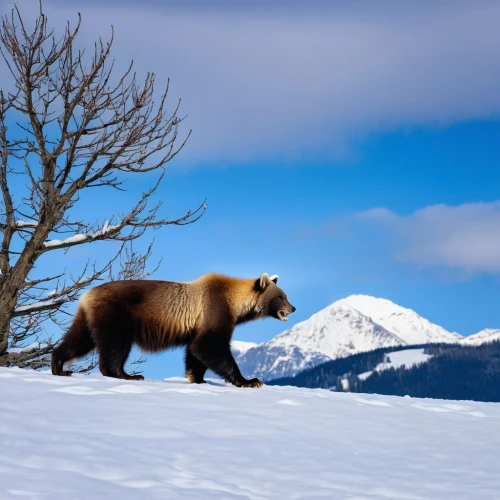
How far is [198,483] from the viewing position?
17.3ft

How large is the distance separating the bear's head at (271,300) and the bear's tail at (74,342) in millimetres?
2694

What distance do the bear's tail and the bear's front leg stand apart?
59.1 inches

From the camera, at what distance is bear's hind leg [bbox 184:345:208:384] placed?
1092cm

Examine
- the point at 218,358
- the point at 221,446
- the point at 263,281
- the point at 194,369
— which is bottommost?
the point at 221,446

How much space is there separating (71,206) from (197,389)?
5.61m

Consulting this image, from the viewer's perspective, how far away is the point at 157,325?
34.6 ft

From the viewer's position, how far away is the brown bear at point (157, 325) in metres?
10.1

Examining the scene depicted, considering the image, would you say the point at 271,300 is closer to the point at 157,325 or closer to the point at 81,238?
the point at 157,325

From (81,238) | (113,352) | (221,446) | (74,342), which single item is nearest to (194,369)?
(113,352)

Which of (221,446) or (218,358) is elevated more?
(218,358)

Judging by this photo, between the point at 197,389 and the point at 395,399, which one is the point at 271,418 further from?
the point at 395,399

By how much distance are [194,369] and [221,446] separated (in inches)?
186

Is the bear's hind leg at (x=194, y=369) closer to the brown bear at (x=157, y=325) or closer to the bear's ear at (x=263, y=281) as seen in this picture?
the brown bear at (x=157, y=325)

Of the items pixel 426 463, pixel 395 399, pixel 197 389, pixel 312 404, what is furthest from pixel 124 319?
pixel 426 463
